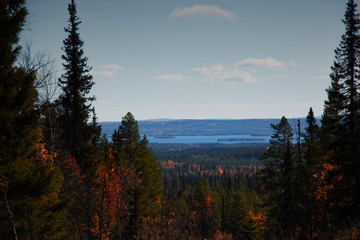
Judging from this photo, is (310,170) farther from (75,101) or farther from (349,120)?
(75,101)

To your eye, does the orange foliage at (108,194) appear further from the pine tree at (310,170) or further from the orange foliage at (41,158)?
the pine tree at (310,170)

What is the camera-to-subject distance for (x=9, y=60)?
8.55 metres

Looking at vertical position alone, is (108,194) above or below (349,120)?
below

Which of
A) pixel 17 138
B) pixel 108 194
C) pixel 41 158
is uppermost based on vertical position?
pixel 17 138

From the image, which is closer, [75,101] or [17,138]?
[17,138]

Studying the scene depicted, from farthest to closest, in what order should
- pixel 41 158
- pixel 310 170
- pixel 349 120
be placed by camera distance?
pixel 310 170 < pixel 349 120 < pixel 41 158

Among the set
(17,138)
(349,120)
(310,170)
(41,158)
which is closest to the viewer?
(17,138)

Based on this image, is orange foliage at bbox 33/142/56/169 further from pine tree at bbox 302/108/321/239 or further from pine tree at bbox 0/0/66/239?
pine tree at bbox 302/108/321/239

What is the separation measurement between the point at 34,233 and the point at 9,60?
7.41 m

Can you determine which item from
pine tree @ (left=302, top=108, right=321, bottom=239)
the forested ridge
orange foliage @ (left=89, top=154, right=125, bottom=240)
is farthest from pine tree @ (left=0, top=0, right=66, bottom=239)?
pine tree @ (left=302, top=108, right=321, bottom=239)

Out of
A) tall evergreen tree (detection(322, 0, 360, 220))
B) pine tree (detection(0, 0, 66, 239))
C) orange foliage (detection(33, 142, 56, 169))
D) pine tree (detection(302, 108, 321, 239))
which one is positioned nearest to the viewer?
pine tree (detection(0, 0, 66, 239))

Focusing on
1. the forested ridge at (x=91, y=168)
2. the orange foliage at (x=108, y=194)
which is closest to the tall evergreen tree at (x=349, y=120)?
the forested ridge at (x=91, y=168)

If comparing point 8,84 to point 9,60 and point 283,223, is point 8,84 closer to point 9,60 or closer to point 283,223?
point 9,60

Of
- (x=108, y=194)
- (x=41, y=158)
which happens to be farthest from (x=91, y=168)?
(x=41, y=158)
